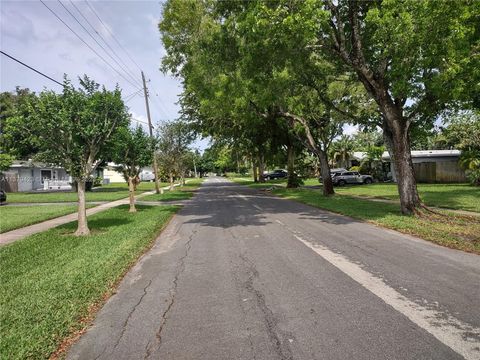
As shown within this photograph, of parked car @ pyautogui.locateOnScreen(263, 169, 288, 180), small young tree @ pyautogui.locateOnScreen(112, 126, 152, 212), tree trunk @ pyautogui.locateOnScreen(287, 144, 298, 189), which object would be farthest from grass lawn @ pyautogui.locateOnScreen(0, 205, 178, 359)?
parked car @ pyautogui.locateOnScreen(263, 169, 288, 180)

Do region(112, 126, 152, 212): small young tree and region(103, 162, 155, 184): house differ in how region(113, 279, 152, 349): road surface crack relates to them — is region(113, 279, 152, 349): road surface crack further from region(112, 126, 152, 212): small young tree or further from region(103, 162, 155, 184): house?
region(103, 162, 155, 184): house

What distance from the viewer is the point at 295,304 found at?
5.38 m

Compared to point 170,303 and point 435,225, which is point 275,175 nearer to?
point 435,225

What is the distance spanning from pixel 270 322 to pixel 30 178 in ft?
151

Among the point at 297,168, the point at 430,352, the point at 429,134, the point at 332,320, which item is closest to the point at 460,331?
the point at 430,352

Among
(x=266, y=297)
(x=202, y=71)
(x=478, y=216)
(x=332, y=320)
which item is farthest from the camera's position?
(x=202, y=71)

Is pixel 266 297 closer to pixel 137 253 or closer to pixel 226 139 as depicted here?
pixel 137 253

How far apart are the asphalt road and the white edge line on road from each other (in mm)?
13

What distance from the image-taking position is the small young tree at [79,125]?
1139 cm

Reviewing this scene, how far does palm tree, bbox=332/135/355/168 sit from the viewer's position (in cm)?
6045

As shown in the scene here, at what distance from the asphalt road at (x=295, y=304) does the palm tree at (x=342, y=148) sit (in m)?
52.2

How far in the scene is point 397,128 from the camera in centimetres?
1437

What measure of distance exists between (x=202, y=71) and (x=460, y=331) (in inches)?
570

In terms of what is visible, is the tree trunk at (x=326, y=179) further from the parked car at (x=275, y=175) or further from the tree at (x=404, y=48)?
the parked car at (x=275, y=175)
